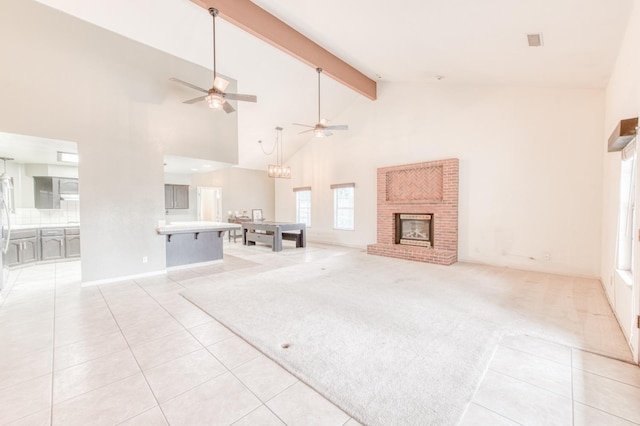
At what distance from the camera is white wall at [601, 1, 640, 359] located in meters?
2.57

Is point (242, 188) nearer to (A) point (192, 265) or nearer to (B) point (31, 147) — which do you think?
(A) point (192, 265)

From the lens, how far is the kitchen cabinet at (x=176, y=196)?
883 cm

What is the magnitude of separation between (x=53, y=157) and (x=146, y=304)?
4233 mm

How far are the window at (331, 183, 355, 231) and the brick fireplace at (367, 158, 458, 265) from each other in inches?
47.9

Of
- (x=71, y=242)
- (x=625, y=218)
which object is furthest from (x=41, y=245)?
(x=625, y=218)

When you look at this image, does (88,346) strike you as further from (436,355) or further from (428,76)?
(428,76)

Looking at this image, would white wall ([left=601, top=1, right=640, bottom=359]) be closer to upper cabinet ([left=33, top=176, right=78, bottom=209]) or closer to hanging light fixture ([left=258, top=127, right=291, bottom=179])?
hanging light fixture ([left=258, top=127, right=291, bottom=179])

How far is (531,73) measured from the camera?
14.6 feet

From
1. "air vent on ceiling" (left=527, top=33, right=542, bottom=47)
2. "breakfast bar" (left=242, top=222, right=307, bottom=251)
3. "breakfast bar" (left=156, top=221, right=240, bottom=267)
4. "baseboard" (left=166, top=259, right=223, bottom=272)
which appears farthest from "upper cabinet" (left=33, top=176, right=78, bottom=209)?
"air vent on ceiling" (left=527, top=33, right=542, bottom=47)

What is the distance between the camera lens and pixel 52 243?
Result: 620 cm

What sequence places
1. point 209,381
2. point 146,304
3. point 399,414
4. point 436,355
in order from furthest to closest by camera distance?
point 146,304, point 436,355, point 209,381, point 399,414

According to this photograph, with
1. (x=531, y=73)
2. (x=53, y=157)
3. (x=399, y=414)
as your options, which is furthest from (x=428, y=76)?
(x=53, y=157)

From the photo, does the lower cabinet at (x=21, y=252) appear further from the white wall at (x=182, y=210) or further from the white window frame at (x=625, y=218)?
the white window frame at (x=625, y=218)

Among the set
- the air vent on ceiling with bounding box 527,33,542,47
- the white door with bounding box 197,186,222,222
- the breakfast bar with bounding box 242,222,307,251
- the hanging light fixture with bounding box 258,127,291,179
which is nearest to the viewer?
the air vent on ceiling with bounding box 527,33,542,47
